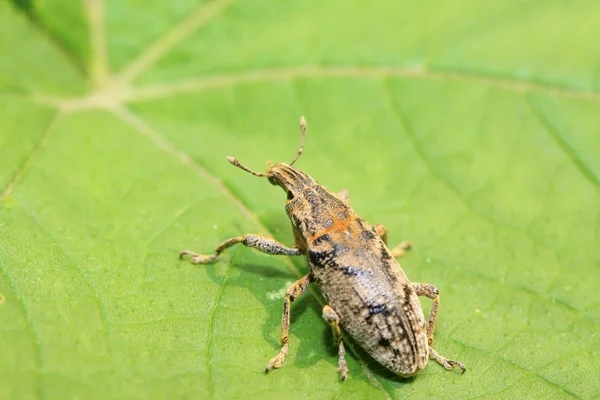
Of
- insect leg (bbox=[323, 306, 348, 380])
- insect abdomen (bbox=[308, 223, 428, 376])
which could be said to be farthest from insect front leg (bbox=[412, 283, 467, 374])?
insect leg (bbox=[323, 306, 348, 380])

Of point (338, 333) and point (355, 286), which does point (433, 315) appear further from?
point (338, 333)

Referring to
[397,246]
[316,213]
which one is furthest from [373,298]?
[397,246]

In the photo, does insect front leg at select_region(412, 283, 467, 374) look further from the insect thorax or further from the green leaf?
the insect thorax

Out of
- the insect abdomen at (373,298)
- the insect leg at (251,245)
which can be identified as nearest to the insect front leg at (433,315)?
the insect abdomen at (373,298)

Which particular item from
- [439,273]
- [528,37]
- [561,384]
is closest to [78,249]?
[439,273]

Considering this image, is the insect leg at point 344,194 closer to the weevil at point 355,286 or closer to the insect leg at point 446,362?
the weevil at point 355,286
